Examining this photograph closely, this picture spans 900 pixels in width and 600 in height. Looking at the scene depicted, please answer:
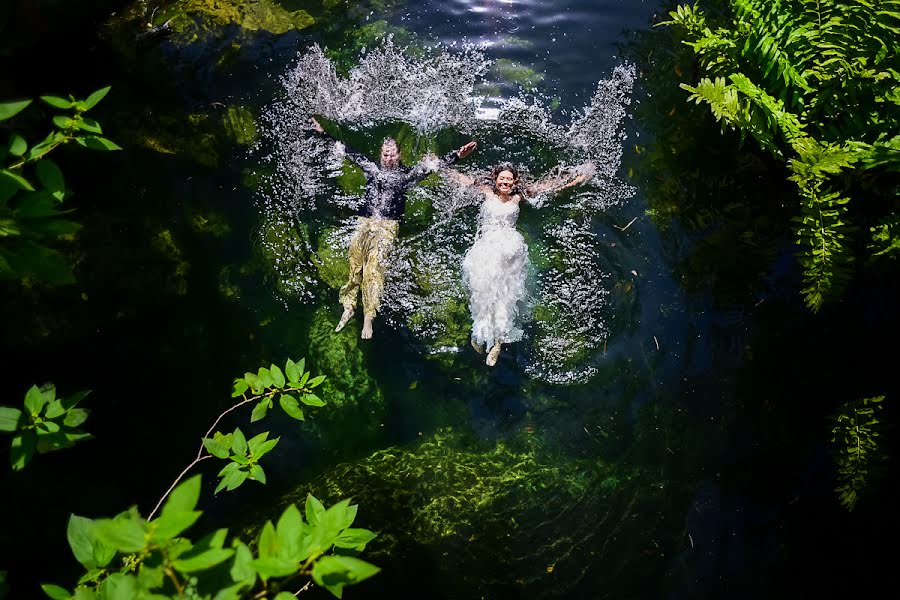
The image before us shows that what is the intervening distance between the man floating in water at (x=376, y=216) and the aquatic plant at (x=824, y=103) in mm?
2484

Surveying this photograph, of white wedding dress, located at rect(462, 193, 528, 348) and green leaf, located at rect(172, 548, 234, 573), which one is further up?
green leaf, located at rect(172, 548, 234, 573)

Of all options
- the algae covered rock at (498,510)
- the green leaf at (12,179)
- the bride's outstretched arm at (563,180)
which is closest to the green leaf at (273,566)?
the green leaf at (12,179)

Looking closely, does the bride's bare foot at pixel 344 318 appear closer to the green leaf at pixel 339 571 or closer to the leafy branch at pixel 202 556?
the leafy branch at pixel 202 556

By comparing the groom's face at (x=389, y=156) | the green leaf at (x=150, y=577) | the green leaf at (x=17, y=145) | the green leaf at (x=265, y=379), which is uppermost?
the green leaf at (x=17, y=145)

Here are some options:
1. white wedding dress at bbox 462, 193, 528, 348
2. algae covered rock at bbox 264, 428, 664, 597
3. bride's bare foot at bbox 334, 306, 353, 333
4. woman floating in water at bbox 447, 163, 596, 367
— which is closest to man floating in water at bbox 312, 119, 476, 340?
bride's bare foot at bbox 334, 306, 353, 333

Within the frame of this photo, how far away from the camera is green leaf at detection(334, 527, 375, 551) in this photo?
166 centimetres

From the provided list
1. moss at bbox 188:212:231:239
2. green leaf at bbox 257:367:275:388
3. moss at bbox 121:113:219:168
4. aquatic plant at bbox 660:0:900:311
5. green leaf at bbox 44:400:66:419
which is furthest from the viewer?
moss at bbox 121:113:219:168

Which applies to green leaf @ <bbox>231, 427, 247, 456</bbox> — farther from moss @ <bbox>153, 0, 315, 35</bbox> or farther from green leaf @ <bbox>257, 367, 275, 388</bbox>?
moss @ <bbox>153, 0, 315, 35</bbox>

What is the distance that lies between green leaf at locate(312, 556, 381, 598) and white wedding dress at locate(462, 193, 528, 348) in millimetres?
3513

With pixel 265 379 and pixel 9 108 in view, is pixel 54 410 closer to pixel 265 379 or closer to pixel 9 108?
pixel 265 379

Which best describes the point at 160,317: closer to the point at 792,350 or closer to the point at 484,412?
the point at 484,412

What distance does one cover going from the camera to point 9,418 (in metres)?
1.74

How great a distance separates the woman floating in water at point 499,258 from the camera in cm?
488

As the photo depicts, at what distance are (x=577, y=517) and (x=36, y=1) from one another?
637 cm
